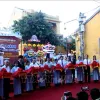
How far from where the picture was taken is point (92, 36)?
15.6 m

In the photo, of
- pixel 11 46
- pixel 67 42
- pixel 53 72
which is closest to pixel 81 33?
pixel 11 46

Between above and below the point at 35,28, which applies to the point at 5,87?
below

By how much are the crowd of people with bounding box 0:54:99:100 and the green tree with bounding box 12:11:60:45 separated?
13.3 m

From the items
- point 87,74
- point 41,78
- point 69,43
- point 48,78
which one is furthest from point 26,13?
point 41,78

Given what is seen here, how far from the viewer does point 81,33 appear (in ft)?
53.1

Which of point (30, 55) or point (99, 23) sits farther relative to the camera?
point (30, 55)

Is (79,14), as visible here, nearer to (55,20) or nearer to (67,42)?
(67,42)

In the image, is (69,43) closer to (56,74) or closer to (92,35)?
(92,35)

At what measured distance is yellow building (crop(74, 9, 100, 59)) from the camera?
50.1ft

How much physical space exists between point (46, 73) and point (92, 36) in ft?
20.2

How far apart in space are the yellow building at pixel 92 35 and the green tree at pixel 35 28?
356 inches

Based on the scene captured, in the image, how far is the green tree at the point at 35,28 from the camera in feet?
80.5

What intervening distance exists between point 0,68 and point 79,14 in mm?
9087

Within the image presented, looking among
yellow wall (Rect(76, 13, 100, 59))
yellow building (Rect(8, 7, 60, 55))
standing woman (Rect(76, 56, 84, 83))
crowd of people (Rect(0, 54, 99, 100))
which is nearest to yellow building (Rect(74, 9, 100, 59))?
yellow wall (Rect(76, 13, 100, 59))
